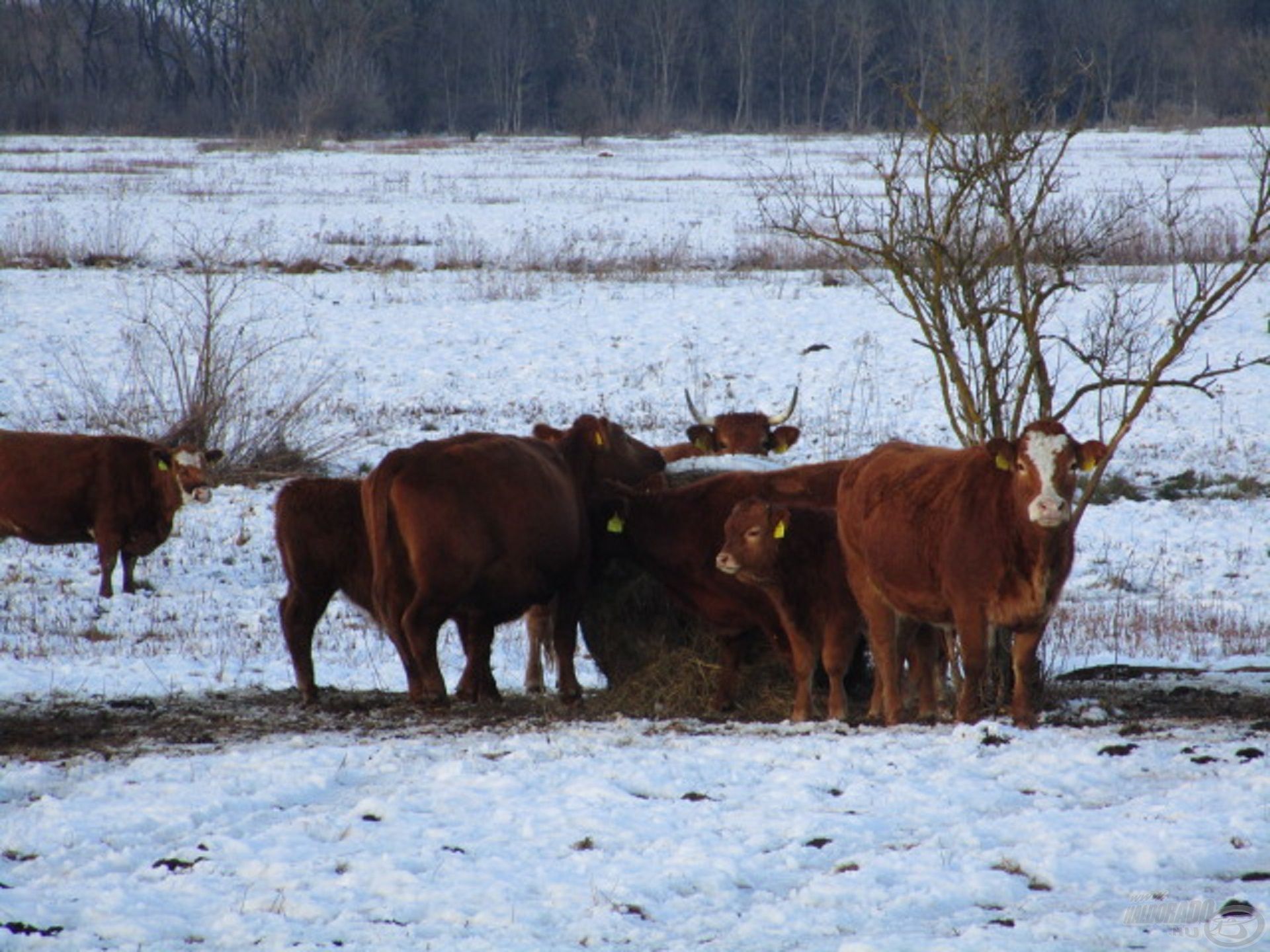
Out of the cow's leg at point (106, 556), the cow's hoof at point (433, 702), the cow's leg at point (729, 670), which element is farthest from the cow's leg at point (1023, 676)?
the cow's leg at point (106, 556)

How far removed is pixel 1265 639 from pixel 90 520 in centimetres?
989

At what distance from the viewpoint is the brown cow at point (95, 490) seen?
1402 cm

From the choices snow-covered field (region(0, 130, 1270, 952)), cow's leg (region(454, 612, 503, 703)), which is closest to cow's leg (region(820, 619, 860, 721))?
snow-covered field (region(0, 130, 1270, 952))

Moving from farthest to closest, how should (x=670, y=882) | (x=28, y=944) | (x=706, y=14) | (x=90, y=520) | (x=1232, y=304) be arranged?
(x=706, y=14), (x=1232, y=304), (x=90, y=520), (x=670, y=882), (x=28, y=944)

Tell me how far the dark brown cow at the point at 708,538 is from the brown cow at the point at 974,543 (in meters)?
0.99

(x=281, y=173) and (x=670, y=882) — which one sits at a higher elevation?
(x=281, y=173)

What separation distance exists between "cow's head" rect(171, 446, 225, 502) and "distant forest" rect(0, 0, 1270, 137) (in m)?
60.6

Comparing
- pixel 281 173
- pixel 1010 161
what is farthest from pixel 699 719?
pixel 281 173

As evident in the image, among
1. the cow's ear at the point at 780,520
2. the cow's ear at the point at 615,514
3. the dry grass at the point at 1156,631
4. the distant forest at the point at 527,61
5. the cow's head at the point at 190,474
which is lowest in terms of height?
the dry grass at the point at 1156,631

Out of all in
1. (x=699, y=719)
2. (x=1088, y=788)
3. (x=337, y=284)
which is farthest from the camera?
(x=337, y=284)

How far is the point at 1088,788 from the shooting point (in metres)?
6.24

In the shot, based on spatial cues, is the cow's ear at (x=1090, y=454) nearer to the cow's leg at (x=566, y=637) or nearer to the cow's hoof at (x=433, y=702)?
the cow's leg at (x=566, y=637)

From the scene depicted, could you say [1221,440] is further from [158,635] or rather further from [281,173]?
[281,173]

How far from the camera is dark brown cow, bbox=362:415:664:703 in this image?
860cm
